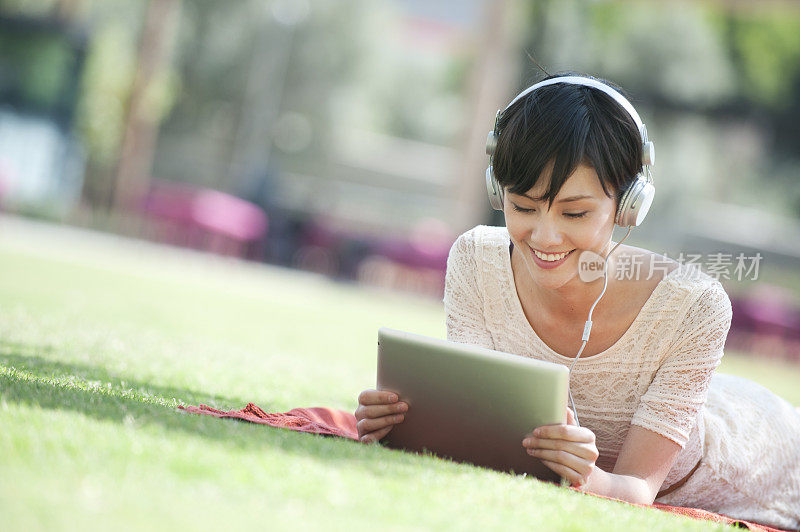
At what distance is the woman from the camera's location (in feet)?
9.59

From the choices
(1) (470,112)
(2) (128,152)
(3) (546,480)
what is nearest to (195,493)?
(3) (546,480)

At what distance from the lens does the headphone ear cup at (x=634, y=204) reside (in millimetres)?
2992

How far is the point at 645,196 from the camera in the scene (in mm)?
2996

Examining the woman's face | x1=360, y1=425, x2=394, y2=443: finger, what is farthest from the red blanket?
the woman's face

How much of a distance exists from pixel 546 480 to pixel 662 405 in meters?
0.51

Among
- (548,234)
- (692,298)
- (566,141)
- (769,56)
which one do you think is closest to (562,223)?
(548,234)

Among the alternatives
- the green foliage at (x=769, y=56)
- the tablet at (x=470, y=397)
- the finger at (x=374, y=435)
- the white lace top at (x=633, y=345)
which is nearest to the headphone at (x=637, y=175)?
the white lace top at (x=633, y=345)

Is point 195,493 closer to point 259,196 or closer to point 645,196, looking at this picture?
point 645,196

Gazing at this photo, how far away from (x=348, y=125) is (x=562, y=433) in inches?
1230

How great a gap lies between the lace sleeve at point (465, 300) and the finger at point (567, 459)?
2.87ft

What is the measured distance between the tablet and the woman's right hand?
0.03m

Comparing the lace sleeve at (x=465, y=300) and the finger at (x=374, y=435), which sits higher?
the lace sleeve at (x=465, y=300)

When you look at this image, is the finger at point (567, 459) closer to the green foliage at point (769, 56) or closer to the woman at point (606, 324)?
the woman at point (606, 324)

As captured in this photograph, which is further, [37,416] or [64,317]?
[64,317]
